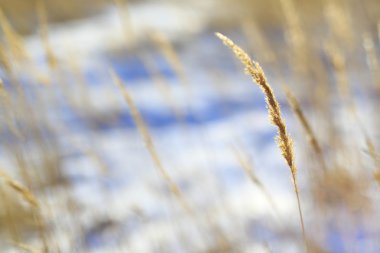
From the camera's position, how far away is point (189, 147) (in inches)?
121

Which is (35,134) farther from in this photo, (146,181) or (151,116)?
(151,116)

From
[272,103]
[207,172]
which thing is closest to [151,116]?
[207,172]

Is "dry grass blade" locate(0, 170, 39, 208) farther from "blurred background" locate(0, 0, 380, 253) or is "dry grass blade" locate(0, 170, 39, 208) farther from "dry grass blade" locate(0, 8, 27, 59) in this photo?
"dry grass blade" locate(0, 8, 27, 59)

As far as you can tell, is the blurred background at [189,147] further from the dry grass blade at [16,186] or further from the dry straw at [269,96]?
the dry straw at [269,96]

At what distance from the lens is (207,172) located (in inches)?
101

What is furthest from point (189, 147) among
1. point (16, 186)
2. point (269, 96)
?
point (269, 96)

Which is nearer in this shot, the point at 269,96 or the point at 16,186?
the point at 269,96

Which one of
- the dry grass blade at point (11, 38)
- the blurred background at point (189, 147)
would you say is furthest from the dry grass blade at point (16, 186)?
the dry grass blade at point (11, 38)

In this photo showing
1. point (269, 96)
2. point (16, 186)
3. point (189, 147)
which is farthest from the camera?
point (189, 147)

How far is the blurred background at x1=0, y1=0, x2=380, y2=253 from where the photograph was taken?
1.45 metres

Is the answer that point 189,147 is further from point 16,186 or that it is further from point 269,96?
point 269,96

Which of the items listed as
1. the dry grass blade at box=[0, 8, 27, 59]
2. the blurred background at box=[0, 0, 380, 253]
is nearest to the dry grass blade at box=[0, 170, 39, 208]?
the blurred background at box=[0, 0, 380, 253]

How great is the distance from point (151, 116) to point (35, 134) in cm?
216

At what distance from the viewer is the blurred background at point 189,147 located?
4.75 ft
